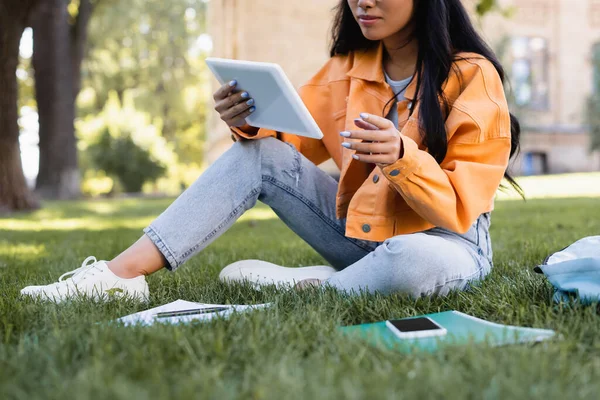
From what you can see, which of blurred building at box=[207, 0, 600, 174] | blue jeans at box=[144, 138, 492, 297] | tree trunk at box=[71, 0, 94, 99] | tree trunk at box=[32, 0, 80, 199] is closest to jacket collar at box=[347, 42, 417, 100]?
blue jeans at box=[144, 138, 492, 297]

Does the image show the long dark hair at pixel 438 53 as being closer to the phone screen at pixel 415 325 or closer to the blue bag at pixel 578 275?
the blue bag at pixel 578 275

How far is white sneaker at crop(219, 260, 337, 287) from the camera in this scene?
2.34 meters

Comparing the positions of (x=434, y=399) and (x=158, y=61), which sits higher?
(x=158, y=61)

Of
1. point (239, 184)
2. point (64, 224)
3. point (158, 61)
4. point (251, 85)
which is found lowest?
point (64, 224)

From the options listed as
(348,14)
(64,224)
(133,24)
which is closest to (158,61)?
(133,24)

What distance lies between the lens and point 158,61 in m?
23.3

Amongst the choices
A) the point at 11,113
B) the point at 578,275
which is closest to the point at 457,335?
the point at 578,275

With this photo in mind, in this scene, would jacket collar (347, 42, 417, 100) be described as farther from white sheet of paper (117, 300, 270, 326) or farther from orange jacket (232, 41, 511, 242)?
white sheet of paper (117, 300, 270, 326)

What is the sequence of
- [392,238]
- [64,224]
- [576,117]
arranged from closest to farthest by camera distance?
1. [392,238]
2. [64,224]
3. [576,117]

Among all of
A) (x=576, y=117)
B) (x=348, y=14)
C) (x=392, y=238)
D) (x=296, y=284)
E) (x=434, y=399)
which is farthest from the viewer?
(x=576, y=117)

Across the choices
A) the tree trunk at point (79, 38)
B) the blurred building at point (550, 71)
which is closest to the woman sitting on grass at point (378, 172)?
the tree trunk at point (79, 38)

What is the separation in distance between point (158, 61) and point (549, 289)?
2287cm

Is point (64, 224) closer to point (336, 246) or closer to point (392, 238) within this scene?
point (336, 246)

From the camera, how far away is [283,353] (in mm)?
1400
